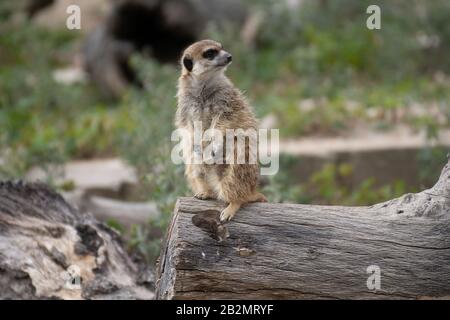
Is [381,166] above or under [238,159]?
above

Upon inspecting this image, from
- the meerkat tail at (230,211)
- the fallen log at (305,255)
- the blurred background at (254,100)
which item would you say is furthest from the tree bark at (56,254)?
the meerkat tail at (230,211)

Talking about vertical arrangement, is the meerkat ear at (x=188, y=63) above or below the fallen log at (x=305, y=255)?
above

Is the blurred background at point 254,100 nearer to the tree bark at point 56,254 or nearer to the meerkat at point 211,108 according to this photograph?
the tree bark at point 56,254

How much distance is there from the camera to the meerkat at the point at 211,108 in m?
3.72

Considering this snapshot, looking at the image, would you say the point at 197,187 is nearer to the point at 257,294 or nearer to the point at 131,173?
the point at 257,294

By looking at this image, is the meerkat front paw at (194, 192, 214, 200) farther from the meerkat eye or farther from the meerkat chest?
the meerkat eye

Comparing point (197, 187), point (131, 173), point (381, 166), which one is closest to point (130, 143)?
point (131, 173)

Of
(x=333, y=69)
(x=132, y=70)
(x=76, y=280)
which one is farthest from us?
(x=132, y=70)

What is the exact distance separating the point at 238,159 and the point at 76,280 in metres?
1.03

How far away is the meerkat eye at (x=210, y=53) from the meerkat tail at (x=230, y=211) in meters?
0.81

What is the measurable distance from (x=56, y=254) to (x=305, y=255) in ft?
4.47

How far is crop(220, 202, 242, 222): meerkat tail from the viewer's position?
339 cm

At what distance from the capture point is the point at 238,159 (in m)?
3.70
